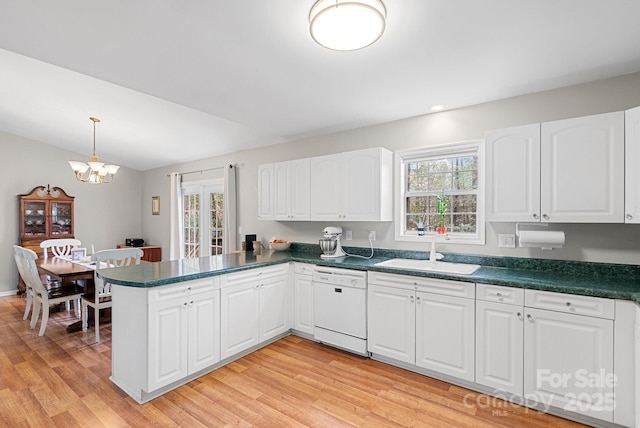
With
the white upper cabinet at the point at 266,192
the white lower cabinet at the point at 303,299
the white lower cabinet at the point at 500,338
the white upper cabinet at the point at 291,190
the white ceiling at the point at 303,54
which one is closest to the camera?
the white ceiling at the point at 303,54

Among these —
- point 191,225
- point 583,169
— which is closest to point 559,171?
point 583,169

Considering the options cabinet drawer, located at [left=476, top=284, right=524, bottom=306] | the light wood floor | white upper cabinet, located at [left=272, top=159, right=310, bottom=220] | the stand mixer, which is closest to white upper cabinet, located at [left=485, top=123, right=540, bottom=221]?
cabinet drawer, located at [left=476, top=284, right=524, bottom=306]

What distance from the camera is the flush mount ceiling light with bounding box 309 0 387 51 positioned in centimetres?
148

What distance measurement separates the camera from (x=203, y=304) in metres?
2.57

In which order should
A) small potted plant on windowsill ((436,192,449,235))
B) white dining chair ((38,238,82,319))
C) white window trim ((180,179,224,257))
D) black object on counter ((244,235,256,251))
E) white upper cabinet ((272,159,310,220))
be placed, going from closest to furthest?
1. small potted plant on windowsill ((436,192,449,235))
2. white upper cabinet ((272,159,310,220))
3. black object on counter ((244,235,256,251))
4. white dining chair ((38,238,82,319))
5. white window trim ((180,179,224,257))

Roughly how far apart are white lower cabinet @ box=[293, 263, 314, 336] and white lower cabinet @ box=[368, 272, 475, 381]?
Answer: 731mm

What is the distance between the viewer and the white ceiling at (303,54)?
70.3 inches

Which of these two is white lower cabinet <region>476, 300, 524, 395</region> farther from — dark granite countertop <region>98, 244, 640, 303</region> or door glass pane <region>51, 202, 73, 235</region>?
door glass pane <region>51, 202, 73, 235</region>

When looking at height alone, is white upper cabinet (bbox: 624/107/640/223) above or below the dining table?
above

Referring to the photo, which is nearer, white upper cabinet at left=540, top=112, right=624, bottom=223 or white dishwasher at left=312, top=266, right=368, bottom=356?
white upper cabinet at left=540, top=112, right=624, bottom=223

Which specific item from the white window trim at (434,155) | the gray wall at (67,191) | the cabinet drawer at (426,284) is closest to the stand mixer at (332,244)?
the white window trim at (434,155)

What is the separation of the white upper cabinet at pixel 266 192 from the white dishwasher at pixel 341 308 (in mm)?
1166

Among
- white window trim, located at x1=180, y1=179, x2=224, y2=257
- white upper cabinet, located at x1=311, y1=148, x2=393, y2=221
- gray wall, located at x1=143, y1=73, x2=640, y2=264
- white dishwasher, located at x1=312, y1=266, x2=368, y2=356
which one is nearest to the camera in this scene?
gray wall, located at x1=143, y1=73, x2=640, y2=264

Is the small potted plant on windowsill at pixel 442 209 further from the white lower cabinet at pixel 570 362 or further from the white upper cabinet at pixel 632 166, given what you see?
the white upper cabinet at pixel 632 166
